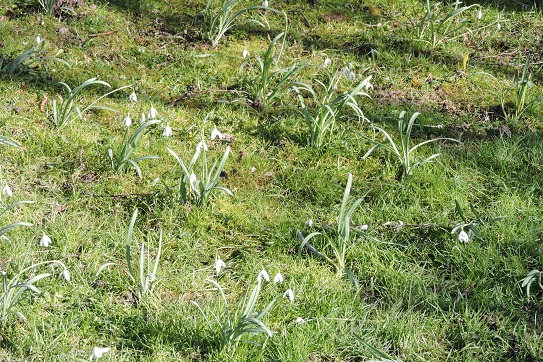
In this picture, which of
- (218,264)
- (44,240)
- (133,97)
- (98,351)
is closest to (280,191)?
(218,264)

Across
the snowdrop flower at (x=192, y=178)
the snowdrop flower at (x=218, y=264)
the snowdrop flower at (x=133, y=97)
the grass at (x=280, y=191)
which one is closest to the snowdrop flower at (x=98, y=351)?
the grass at (x=280, y=191)

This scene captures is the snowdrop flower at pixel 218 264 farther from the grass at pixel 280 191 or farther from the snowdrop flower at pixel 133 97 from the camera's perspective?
the snowdrop flower at pixel 133 97

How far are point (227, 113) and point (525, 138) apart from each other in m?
1.82

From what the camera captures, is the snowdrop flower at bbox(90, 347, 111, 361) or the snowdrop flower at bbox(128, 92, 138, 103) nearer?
the snowdrop flower at bbox(90, 347, 111, 361)

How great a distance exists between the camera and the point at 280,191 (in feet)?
13.3

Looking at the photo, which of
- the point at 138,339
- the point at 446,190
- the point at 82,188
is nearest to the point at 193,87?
the point at 82,188

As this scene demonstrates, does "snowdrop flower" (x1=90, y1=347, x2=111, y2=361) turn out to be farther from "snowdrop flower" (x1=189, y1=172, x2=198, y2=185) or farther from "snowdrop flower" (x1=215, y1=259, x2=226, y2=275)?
"snowdrop flower" (x1=189, y1=172, x2=198, y2=185)

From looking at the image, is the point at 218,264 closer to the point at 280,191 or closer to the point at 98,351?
the point at 98,351

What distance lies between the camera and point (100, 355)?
112 inches

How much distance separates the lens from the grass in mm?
3170

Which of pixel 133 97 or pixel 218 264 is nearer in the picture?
pixel 218 264

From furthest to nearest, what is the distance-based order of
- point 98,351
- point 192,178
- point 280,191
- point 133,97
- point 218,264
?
point 133,97 < point 280,191 < point 192,178 < point 218,264 < point 98,351

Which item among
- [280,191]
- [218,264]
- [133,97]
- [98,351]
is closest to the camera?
[98,351]

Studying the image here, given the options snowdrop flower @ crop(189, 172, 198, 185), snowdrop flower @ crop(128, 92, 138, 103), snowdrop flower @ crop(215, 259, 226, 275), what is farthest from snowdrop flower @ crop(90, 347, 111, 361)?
snowdrop flower @ crop(128, 92, 138, 103)
